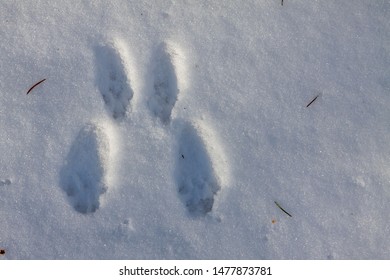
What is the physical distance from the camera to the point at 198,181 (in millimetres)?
1356

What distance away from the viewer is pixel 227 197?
136cm

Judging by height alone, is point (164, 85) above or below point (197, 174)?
above

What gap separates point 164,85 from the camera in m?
1.38

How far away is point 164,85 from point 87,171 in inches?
14.6

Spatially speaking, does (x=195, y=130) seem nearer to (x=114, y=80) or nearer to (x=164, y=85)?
(x=164, y=85)

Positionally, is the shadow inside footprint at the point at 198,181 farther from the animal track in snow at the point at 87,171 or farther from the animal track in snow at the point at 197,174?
the animal track in snow at the point at 87,171

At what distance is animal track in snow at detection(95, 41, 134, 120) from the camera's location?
1371 mm

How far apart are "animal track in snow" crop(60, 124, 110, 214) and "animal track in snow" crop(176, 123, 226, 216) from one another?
0.24 metres

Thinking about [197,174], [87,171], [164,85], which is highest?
[164,85]

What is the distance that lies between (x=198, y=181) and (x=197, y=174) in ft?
0.07

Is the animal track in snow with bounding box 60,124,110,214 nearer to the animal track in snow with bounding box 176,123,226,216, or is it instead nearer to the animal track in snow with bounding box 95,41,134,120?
the animal track in snow with bounding box 95,41,134,120

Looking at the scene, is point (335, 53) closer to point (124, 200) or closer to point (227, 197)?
point (227, 197)

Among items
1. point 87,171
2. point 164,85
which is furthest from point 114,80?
point 87,171

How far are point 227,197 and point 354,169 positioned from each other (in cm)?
42
